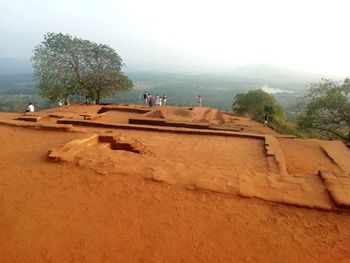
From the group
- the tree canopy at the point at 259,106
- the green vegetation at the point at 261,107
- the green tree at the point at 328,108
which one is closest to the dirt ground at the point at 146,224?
the green tree at the point at 328,108

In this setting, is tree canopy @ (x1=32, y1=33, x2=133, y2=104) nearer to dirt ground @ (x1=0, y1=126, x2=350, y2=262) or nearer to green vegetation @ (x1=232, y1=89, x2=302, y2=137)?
green vegetation @ (x1=232, y1=89, x2=302, y2=137)

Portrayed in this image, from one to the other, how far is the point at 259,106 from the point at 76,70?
16.9 meters

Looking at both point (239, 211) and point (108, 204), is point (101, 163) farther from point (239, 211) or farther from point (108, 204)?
point (239, 211)

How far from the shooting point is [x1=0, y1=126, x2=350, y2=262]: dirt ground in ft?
10.1

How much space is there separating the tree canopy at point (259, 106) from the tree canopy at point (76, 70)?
12.0 m

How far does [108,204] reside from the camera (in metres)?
4.02

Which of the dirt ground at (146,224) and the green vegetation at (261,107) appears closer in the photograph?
the dirt ground at (146,224)

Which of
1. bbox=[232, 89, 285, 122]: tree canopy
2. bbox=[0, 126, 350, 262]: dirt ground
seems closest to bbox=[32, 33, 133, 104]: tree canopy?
bbox=[232, 89, 285, 122]: tree canopy

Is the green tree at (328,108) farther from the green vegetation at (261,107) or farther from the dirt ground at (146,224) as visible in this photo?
the dirt ground at (146,224)

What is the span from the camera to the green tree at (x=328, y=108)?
16.6 m

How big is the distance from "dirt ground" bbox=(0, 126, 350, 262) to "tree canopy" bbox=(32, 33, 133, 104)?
19008mm

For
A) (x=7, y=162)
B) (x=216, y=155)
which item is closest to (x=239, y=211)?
(x=216, y=155)

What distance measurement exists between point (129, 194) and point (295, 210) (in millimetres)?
2275

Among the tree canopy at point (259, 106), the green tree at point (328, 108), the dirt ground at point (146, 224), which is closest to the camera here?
the dirt ground at point (146, 224)
